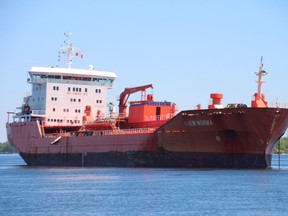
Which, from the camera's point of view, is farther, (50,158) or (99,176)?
(50,158)

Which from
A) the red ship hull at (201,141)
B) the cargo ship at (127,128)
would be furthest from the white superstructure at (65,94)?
the red ship hull at (201,141)

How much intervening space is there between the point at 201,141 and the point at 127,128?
10.0 meters

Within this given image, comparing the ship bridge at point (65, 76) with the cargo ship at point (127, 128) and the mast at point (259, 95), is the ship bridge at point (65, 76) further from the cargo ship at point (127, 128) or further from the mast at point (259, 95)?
the mast at point (259, 95)

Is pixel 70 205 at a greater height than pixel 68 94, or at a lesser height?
lesser

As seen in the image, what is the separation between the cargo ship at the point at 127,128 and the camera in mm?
45031

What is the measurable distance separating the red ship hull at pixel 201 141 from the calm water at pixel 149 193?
1296 mm

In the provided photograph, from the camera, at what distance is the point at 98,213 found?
28.1 m

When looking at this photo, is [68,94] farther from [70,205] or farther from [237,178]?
[70,205]

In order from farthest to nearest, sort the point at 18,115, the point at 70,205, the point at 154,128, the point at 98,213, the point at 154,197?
the point at 18,115 < the point at 154,128 < the point at 154,197 < the point at 70,205 < the point at 98,213

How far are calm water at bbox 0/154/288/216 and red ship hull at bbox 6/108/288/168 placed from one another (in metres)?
1.30

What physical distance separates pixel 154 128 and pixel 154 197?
1789cm

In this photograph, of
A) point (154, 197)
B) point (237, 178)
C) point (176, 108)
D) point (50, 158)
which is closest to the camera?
point (154, 197)

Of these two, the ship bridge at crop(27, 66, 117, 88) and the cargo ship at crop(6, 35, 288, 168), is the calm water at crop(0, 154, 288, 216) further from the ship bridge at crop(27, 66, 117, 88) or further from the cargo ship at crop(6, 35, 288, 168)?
the ship bridge at crop(27, 66, 117, 88)

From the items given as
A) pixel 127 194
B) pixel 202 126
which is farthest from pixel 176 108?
pixel 127 194
